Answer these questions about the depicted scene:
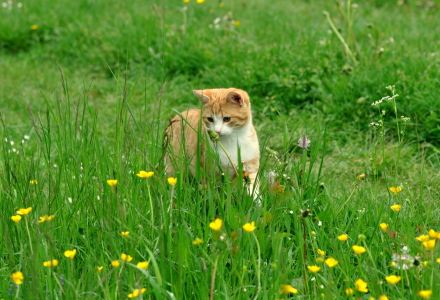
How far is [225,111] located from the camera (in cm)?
344

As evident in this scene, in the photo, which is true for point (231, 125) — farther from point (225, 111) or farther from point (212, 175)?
point (212, 175)

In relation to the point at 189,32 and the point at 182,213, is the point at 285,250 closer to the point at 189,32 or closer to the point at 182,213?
the point at 182,213

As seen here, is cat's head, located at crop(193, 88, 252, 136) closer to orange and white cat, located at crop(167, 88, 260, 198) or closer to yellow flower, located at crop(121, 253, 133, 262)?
orange and white cat, located at crop(167, 88, 260, 198)

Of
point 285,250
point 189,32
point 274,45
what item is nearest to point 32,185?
point 285,250

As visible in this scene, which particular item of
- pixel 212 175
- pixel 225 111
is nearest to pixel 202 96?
pixel 225 111

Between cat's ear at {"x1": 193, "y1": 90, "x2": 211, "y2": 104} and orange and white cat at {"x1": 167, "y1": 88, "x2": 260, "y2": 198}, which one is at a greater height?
cat's ear at {"x1": 193, "y1": 90, "x2": 211, "y2": 104}

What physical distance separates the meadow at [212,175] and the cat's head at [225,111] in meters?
0.25

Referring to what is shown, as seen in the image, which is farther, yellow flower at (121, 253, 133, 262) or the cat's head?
the cat's head

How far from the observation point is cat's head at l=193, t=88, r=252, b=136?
11.3ft

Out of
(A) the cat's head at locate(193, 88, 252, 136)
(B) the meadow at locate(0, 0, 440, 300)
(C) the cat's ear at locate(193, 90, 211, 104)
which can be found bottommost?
(B) the meadow at locate(0, 0, 440, 300)

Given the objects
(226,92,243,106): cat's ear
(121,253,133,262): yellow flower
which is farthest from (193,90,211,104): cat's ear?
(121,253,133,262): yellow flower

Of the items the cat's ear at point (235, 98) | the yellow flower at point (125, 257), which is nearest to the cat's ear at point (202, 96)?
the cat's ear at point (235, 98)

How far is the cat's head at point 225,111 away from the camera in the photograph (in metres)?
3.43

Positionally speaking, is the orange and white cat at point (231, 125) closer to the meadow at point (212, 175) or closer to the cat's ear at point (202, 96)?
the cat's ear at point (202, 96)
